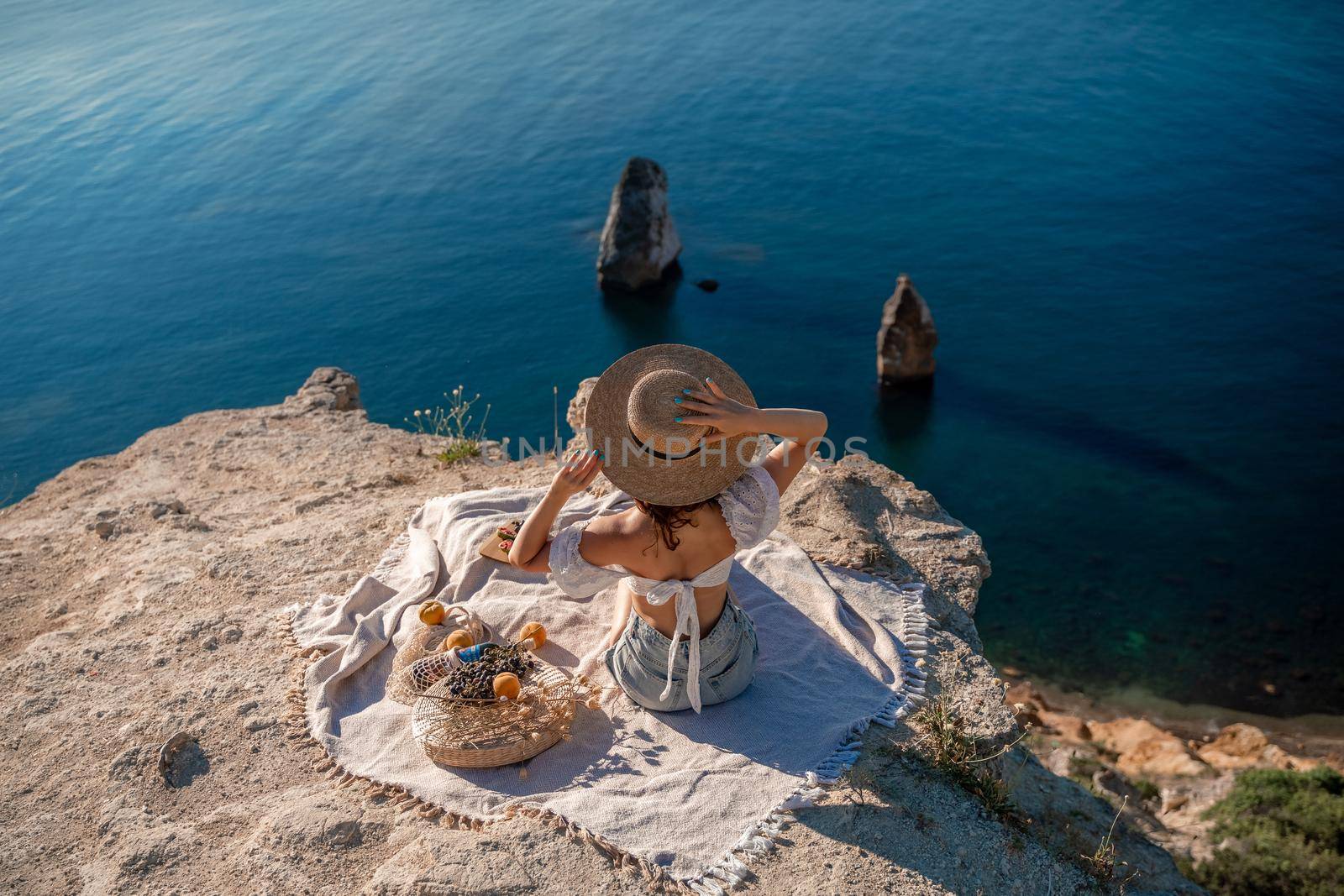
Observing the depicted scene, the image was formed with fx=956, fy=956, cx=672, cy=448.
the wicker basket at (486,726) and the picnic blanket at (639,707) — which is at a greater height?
the wicker basket at (486,726)

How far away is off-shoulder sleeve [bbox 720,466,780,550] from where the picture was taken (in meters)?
5.61

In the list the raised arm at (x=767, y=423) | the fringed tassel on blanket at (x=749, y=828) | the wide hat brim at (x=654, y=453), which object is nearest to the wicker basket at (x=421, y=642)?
the fringed tassel on blanket at (x=749, y=828)

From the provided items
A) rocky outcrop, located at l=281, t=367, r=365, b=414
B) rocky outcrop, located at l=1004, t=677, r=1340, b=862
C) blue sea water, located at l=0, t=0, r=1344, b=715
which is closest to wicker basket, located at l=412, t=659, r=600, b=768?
rocky outcrop, located at l=1004, t=677, r=1340, b=862

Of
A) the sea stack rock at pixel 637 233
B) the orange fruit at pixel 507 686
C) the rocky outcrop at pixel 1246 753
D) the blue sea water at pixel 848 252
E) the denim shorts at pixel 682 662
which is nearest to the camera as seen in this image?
the orange fruit at pixel 507 686

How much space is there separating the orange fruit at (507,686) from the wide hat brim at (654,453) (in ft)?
4.75

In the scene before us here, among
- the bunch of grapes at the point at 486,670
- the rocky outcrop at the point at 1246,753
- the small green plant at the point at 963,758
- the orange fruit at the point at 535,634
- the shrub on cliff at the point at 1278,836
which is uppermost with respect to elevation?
the bunch of grapes at the point at 486,670

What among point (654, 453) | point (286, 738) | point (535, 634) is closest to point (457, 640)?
point (535, 634)

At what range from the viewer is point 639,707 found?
627 cm

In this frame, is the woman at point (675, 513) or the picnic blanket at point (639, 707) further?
the picnic blanket at point (639, 707)

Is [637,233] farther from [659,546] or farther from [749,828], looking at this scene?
[749,828]

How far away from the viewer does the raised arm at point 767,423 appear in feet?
16.8

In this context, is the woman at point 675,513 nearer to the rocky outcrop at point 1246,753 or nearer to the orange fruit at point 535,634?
the orange fruit at point 535,634

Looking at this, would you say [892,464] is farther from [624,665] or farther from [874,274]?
[624,665]

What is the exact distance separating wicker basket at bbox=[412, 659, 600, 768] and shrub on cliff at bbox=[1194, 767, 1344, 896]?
7.85 m
